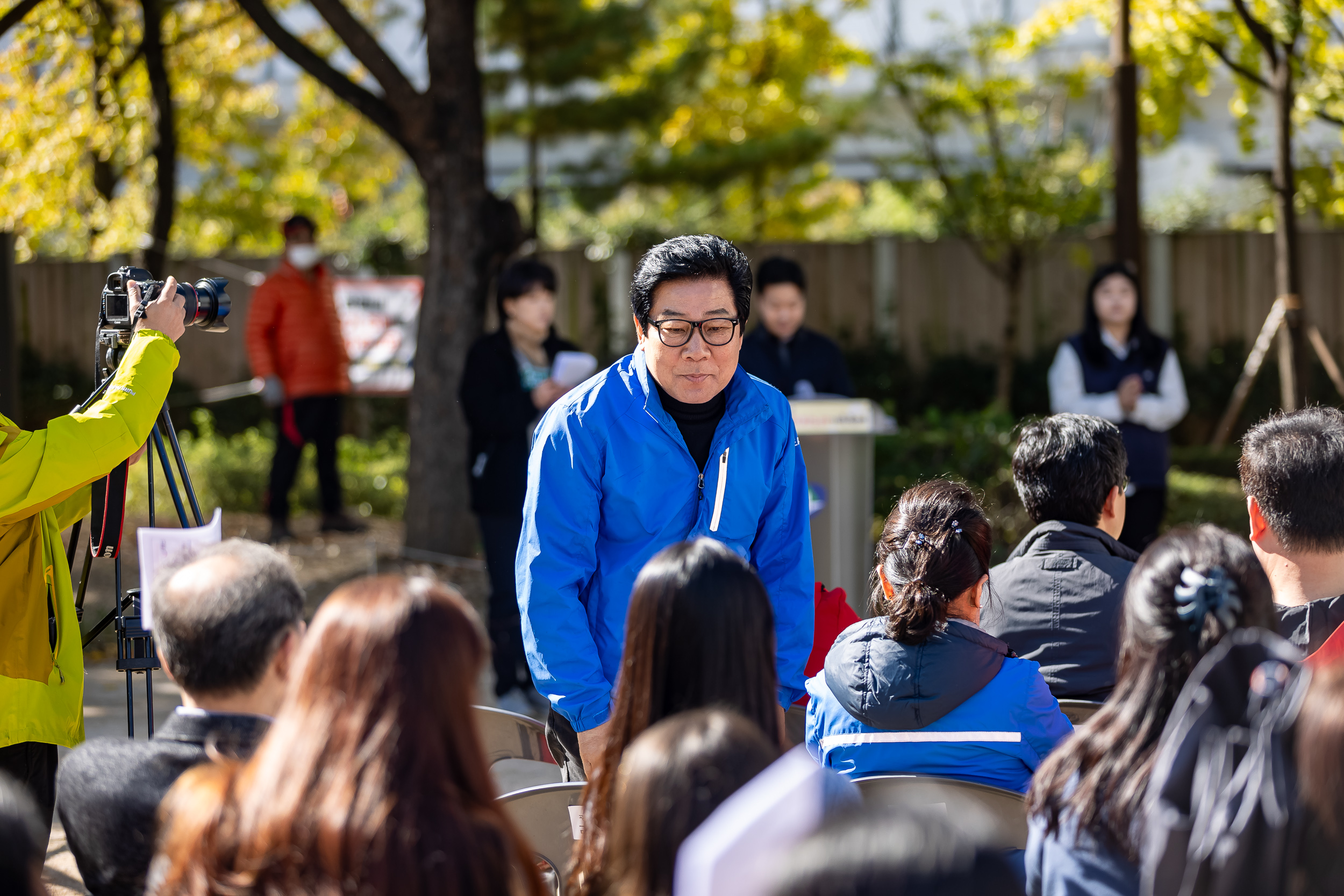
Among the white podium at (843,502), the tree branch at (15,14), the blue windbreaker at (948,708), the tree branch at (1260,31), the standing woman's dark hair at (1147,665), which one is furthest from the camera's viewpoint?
the tree branch at (1260,31)

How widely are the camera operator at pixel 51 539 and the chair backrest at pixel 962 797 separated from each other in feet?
5.64

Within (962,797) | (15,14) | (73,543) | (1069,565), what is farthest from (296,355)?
(962,797)

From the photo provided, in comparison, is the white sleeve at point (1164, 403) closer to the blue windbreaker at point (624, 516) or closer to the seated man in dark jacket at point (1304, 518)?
the seated man in dark jacket at point (1304, 518)

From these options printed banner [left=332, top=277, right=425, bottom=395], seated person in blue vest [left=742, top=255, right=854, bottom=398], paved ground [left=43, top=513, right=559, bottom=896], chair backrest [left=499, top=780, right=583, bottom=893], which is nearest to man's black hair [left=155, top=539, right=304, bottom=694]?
chair backrest [left=499, top=780, right=583, bottom=893]

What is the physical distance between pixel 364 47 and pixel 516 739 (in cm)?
498

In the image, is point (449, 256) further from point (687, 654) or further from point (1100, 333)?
point (687, 654)

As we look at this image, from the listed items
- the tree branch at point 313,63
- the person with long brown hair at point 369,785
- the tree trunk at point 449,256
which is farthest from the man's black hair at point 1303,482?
the tree branch at point 313,63

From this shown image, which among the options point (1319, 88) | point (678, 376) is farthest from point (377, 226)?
point (678, 376)

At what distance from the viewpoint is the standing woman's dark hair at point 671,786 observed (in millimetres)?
1538

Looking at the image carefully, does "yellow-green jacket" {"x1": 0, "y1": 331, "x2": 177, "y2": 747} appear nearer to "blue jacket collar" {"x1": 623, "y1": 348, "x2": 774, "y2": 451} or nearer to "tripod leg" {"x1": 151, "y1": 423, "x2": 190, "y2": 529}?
"tripod leg" {"x1": 151, "y1": 423, "x2": 190, "y2": 529}

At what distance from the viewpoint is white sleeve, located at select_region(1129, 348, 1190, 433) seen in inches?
215

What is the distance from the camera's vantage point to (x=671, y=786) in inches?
60.6

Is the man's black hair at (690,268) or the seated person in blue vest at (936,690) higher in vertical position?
the man's black hair at (690,268)

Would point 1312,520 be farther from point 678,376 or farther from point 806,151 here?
point 806,151
